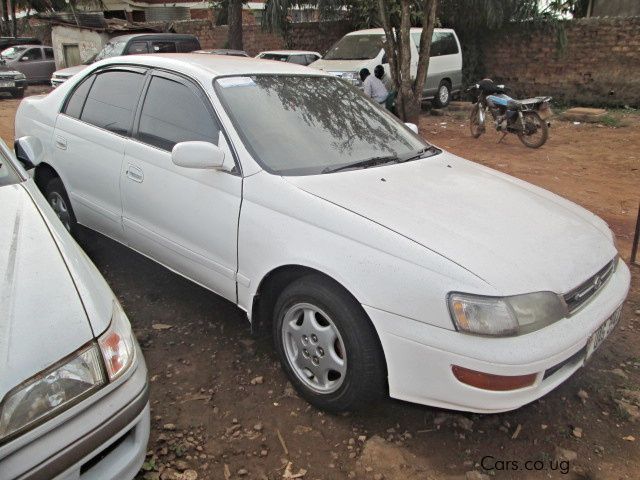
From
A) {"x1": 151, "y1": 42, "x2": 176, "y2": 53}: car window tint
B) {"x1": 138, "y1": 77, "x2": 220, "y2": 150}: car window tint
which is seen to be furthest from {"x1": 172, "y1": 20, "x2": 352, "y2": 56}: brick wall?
{"x1": 138, "y1": 77, "x2": 220, "y2": 150}: car window tint

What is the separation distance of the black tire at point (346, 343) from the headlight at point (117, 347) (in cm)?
83

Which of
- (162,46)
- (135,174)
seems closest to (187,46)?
(162,46)

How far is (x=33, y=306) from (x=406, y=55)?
7204 mm

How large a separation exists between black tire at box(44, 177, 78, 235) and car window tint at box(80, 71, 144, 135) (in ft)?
2.04

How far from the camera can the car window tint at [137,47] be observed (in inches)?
580

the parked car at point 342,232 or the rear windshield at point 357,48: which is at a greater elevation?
the rear windshield at point 357,48

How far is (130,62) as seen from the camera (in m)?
3.80

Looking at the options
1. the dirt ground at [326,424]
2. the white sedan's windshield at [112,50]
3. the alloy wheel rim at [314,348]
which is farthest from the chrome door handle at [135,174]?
the white sedan's windshield at [112,50]

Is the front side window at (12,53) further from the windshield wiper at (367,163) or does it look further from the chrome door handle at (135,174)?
the windshield wiper at (367,163)

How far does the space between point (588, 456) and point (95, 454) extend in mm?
2071

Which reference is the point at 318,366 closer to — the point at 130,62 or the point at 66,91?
the point at 130,62

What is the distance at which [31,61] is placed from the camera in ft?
65.6

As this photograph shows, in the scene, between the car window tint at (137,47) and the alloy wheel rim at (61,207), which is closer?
the alloy wheel rim at (61,207)

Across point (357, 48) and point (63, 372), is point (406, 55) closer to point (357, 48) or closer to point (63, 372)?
point (357, 48)
